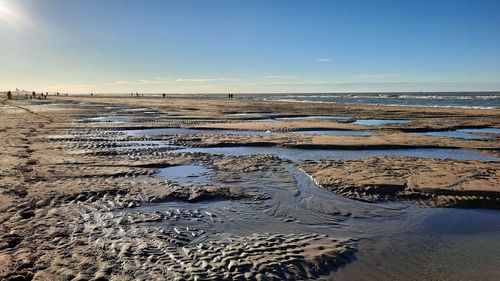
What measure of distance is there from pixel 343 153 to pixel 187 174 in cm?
609

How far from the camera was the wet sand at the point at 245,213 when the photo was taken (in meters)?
5.24

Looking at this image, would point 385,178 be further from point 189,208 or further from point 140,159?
point 140,159

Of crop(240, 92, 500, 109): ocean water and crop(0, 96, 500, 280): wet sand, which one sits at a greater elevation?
crop(240, 92, 500, 109): ocean water

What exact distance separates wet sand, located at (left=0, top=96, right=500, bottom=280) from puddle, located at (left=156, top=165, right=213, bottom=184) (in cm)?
6

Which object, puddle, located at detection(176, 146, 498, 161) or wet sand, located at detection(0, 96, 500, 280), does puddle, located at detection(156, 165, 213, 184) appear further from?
puddle, located at detection(176, 146, 498, 161)

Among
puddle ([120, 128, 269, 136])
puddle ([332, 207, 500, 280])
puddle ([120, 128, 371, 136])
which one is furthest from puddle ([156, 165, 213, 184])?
puddle ([120, 128, 371, 136])

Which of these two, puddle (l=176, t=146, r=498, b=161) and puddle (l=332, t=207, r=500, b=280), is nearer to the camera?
puddle (l=332, t=207, r=500, b=280)

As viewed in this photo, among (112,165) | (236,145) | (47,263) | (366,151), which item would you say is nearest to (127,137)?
(236,145)

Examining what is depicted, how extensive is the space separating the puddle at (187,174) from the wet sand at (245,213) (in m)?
0.06

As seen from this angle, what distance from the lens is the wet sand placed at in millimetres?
5242

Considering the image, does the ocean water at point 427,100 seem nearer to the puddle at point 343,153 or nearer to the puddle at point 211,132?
the puddle at point 211,132

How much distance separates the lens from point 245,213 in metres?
7.60

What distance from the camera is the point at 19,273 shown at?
188 inches

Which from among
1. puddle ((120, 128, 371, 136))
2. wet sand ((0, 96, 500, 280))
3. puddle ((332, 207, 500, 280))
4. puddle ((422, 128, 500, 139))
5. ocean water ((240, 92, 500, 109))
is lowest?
puddle ((332, 207, 500, 280))
